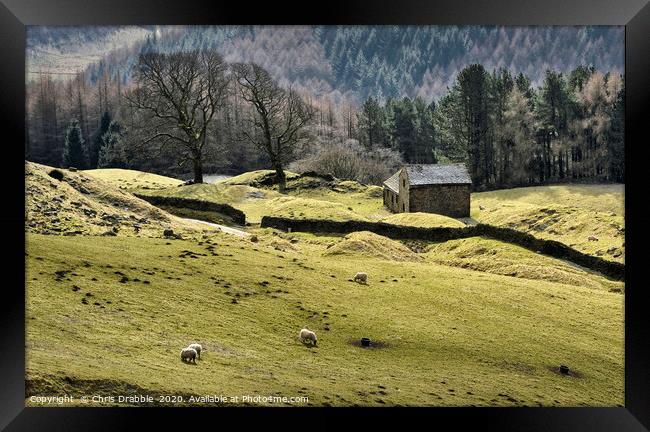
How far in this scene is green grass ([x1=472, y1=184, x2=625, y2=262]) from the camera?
12.8 meters

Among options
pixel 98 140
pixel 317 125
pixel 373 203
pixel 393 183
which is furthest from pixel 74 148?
pixel 393 183

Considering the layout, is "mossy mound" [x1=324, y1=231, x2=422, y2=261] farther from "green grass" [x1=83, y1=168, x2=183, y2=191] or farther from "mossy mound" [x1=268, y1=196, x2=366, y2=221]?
"green grass" [x1=83, y1=168, x2=183, y2=191]

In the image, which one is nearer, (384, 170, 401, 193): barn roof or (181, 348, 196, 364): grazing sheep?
(181, 348, 196, 364): grazing sheep

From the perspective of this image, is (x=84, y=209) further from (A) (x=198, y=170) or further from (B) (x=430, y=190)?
(B) (x=430, y=190)

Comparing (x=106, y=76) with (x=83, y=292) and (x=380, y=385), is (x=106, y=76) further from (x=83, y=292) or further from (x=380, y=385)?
(x=380, y=385)

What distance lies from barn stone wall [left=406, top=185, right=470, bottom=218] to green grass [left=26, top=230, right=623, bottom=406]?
1.08 m

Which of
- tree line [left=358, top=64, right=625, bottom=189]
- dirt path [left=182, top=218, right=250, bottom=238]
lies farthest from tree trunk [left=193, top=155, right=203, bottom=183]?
tree line [left=358, top=64, right=625, bottom=189]

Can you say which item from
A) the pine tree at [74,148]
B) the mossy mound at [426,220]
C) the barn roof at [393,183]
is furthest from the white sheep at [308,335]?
the pine tree at [74,148]

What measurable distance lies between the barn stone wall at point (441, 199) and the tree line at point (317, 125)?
0.45 m

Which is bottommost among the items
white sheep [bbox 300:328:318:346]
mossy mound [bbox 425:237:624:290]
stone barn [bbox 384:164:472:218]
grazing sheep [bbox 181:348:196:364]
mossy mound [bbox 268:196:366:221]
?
grazing sheep [bbox 181:348:196:364]

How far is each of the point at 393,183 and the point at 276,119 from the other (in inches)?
99.7

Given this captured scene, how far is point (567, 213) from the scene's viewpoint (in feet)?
43.8

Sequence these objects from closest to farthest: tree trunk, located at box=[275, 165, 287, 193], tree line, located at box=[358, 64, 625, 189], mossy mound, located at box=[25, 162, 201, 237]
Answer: mossy mound, located at box=[25, 162, 201, 237]
tree line, located at box=[358, 64, 625, 189]
tree trunk, located at box=[275, 165, 287, 193]

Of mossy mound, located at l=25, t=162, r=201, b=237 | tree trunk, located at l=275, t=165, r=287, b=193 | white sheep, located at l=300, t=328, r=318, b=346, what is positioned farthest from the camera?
tree trunk, located at l=275, t=165, r=287, b=193
